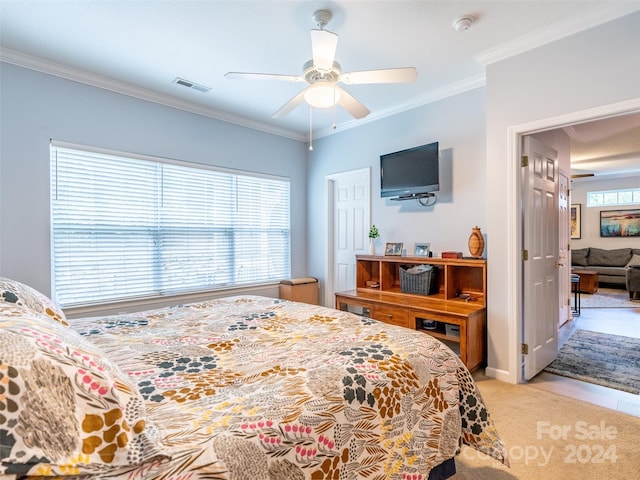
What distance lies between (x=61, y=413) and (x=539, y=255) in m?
3.38

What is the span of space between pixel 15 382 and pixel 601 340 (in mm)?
5119

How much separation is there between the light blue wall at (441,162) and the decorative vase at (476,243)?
251 mm

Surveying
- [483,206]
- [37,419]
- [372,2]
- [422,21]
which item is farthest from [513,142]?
[37,419]

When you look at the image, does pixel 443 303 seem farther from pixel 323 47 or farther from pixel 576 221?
pixel 576 221

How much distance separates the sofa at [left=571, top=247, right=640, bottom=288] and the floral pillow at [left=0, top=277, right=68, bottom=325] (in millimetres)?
8297

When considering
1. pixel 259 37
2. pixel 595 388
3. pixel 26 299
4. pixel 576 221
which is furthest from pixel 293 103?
pixel 576 221

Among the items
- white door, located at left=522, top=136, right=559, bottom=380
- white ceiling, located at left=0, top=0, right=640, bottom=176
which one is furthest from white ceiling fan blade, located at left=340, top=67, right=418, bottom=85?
white door, located at left=522, top=136, right=559, bottom=380

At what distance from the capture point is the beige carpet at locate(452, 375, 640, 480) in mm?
1715

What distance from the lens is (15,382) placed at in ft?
2.04

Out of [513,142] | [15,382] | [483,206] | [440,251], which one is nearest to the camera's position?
[15,382]

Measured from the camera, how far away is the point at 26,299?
1245mm

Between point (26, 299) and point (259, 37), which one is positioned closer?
point (26, 299)

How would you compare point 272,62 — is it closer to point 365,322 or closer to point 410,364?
point 365,322

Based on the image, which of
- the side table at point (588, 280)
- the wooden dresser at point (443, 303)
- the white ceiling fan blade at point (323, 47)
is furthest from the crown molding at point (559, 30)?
the side table at point (588, 280)
